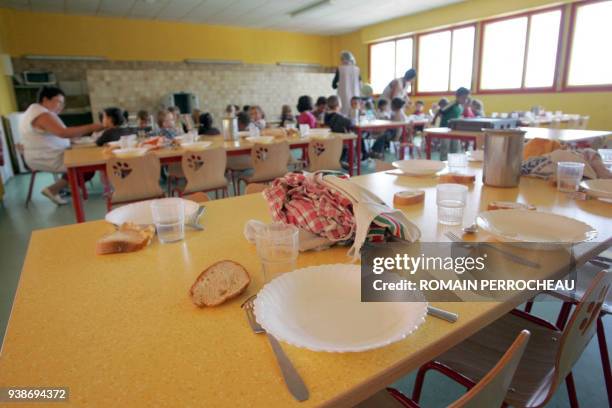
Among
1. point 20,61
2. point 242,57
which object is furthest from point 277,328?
point 242,57

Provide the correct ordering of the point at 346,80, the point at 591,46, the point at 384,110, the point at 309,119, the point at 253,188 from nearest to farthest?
1. the point at 253,188
2. the point at 309,119
3. the point at 591,46
4. the point at 346,80
5. the point at 384,110

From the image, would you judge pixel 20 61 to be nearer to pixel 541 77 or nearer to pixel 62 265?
pixel 62 265

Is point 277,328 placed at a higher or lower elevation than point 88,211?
higher

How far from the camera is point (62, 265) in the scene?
3.15 ft

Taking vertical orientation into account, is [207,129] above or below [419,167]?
above

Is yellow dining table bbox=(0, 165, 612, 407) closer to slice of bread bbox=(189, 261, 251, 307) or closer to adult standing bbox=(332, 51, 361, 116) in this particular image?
slice of bread bbox=(189, 261, 251, 307)

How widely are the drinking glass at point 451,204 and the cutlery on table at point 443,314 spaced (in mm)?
473

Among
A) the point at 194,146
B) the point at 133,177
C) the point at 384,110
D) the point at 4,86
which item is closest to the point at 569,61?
the point at 384,110

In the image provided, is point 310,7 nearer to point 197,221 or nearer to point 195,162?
point 195,162

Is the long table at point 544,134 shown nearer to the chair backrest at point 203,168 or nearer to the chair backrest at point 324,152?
the chair backrest at point 324,152

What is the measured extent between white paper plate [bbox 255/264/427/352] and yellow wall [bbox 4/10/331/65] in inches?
385

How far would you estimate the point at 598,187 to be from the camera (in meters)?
1.38

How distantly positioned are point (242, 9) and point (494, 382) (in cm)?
909

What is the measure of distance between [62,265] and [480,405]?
3.24 feet
